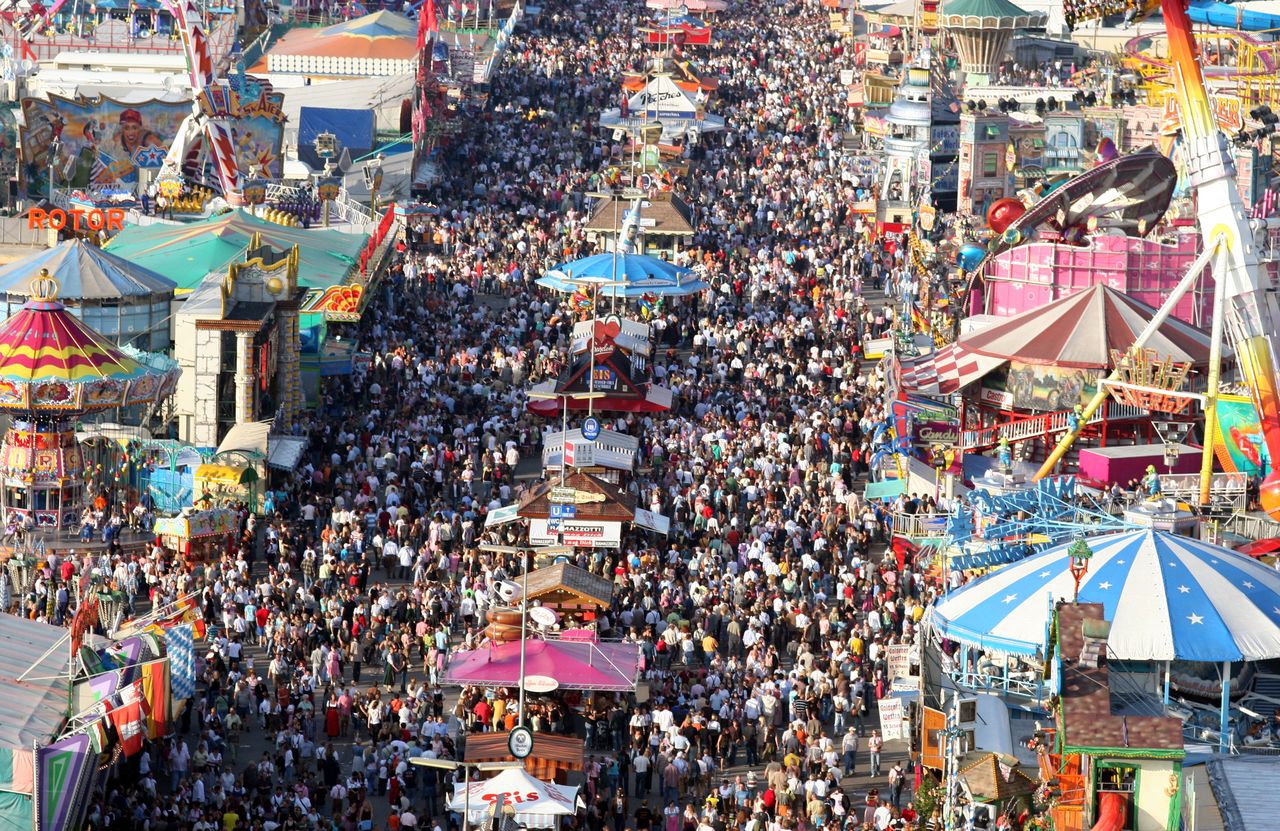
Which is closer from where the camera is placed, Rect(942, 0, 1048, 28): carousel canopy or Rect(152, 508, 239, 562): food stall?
Rect(152, 508, 239, 562): food stall

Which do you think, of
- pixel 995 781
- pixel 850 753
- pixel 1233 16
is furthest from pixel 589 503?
pixel 1233 16

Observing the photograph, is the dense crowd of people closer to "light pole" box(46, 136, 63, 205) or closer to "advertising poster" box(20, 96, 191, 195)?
"advertising poster" box(20, 96, 191, 195)

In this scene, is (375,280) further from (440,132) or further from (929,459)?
(440,132)

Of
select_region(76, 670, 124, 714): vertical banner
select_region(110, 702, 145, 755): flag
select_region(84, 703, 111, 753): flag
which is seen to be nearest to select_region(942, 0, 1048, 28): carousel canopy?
select_region(110, 702, 145, 755): flag

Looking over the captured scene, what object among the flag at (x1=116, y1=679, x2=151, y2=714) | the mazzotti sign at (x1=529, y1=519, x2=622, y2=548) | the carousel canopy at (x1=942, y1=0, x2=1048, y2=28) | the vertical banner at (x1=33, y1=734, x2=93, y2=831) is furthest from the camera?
the carousel canopy at (x1=942, y1=0, x2=1048, y2=28)

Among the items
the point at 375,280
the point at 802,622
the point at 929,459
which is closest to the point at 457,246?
the point at 375,280

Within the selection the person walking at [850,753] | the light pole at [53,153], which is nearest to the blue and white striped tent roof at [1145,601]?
the person walking at [850,753]
